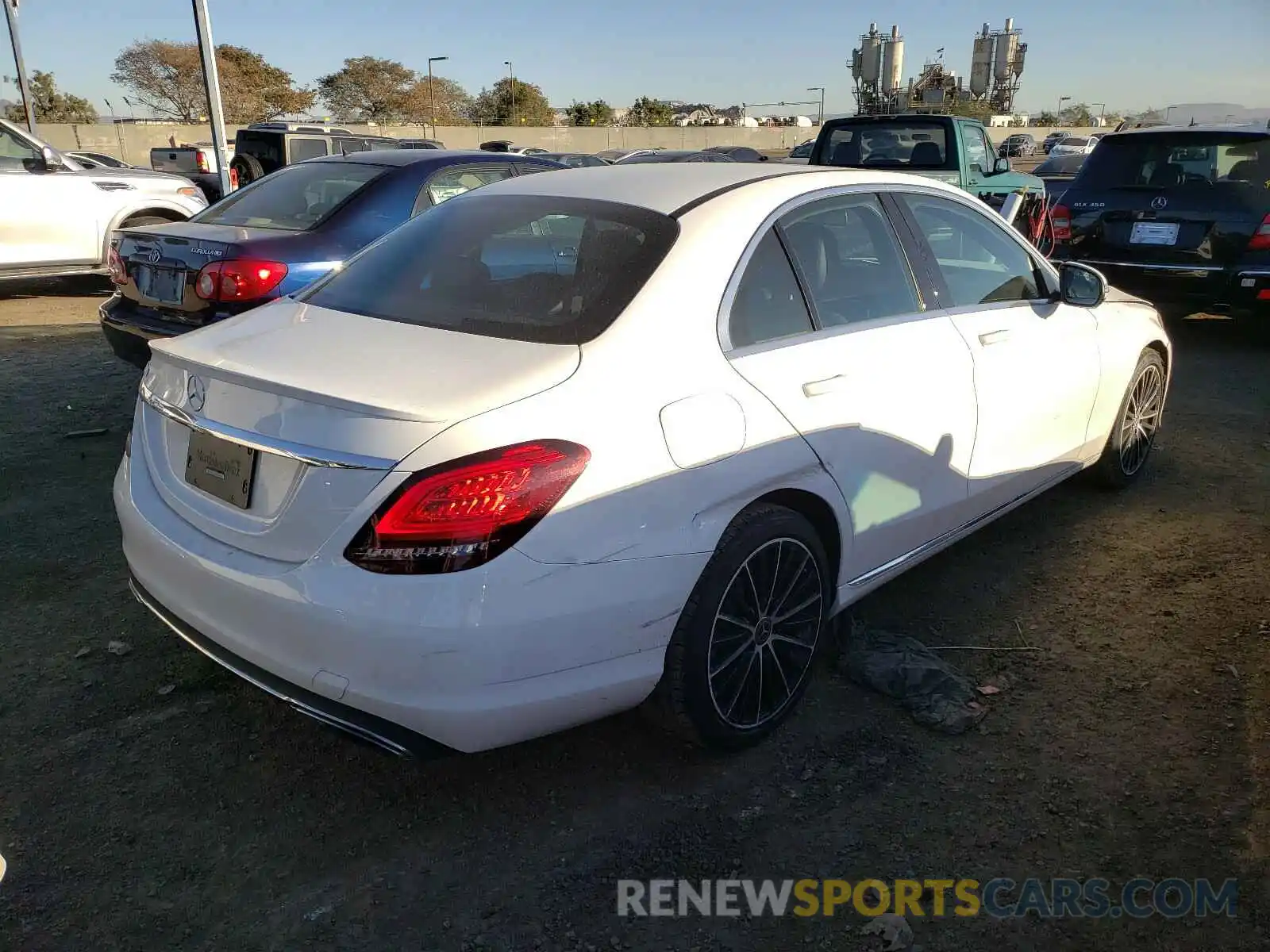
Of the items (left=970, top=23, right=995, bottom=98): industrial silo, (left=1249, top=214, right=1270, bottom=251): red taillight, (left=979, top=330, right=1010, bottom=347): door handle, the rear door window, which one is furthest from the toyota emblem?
(left=970, top=23, right=995, bottom=98): industrial silo

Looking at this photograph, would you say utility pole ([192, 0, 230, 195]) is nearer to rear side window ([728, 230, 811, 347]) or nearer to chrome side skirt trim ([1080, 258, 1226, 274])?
chrome side skirt trim ([1080, 258, 1226, 274])

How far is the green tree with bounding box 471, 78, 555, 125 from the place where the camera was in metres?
67.8

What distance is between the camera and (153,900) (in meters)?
2.30

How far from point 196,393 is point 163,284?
11.0 ft

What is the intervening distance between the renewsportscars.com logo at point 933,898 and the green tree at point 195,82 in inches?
2385

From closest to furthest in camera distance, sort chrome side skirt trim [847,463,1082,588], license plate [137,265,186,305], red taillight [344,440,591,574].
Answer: red taillight [344,440,591,574] < chrome side skirt trim [847,463,1082,588] < license plate [137,265,186,305]

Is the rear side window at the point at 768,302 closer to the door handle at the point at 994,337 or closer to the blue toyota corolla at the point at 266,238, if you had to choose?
the door handle at the point at 994,337

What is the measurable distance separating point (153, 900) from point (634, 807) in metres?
1.16

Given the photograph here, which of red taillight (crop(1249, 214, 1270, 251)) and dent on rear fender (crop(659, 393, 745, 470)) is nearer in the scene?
dent on rear fender (crop(659, 393, 745, 470))

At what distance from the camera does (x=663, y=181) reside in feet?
10.5

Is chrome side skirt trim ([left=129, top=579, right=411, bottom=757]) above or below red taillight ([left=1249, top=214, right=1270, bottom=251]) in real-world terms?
below

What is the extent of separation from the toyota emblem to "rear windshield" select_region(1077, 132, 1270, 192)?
764 centimetres

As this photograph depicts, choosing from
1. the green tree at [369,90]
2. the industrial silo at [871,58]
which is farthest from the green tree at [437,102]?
the industrial silo at [871,58]

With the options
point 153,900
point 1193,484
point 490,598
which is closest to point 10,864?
point 153,900
